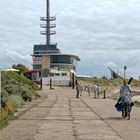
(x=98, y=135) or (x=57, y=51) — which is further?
(x=57, y=51)

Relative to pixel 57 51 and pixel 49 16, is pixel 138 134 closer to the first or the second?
pixel 57 51

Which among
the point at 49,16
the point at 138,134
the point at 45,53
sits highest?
the point at 49,16

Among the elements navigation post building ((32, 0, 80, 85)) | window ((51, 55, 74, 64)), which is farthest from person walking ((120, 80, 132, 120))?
window ((51, 55, 74, 64))

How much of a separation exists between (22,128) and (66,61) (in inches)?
4529

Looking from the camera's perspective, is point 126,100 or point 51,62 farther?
point 51,62

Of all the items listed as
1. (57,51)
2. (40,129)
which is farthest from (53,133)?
(57,51)

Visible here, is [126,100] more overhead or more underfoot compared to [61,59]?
more underfoot

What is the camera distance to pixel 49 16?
543ft

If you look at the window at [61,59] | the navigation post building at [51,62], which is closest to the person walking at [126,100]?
the navigation post building at [51,62]

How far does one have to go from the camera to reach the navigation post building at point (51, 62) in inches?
4050

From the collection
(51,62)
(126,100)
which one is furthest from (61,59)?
(126,100)

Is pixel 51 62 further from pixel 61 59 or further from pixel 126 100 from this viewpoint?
pixel 126 100

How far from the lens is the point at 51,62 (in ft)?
437

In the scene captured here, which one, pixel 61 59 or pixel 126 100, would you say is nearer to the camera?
pixel 126 100
